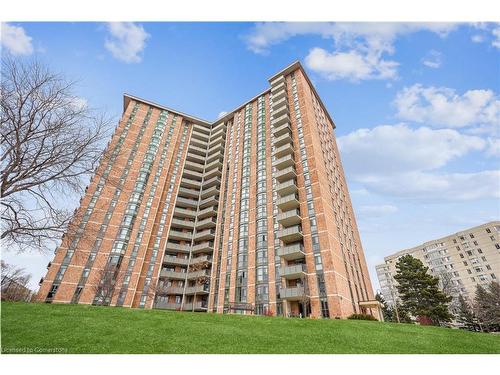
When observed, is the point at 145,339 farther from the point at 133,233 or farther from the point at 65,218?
the point at 133,233

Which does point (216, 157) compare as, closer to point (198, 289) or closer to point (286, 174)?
point (286, 174)

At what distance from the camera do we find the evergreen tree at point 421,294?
42.5m

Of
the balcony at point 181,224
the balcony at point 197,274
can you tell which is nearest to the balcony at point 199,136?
the balcony at point 181,224

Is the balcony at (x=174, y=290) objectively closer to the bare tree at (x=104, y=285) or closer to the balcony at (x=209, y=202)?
the bare tree at (x=104, y=285)

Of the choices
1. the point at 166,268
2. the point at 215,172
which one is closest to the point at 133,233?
the point at 166,268

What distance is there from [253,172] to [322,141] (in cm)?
1455

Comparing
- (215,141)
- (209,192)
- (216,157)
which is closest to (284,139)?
(209,192)

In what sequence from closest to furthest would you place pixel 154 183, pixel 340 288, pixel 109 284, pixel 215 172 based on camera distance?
pixel 340 288
pixel 109 284
pixel 154 183
pixel 215 172

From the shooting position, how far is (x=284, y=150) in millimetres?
47312

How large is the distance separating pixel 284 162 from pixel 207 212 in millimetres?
21707

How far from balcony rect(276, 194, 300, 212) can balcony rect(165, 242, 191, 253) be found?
23.1 metres

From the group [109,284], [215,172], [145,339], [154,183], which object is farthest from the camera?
[215,172]

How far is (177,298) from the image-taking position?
49.7m

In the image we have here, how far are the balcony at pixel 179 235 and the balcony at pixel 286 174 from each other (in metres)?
23.5
